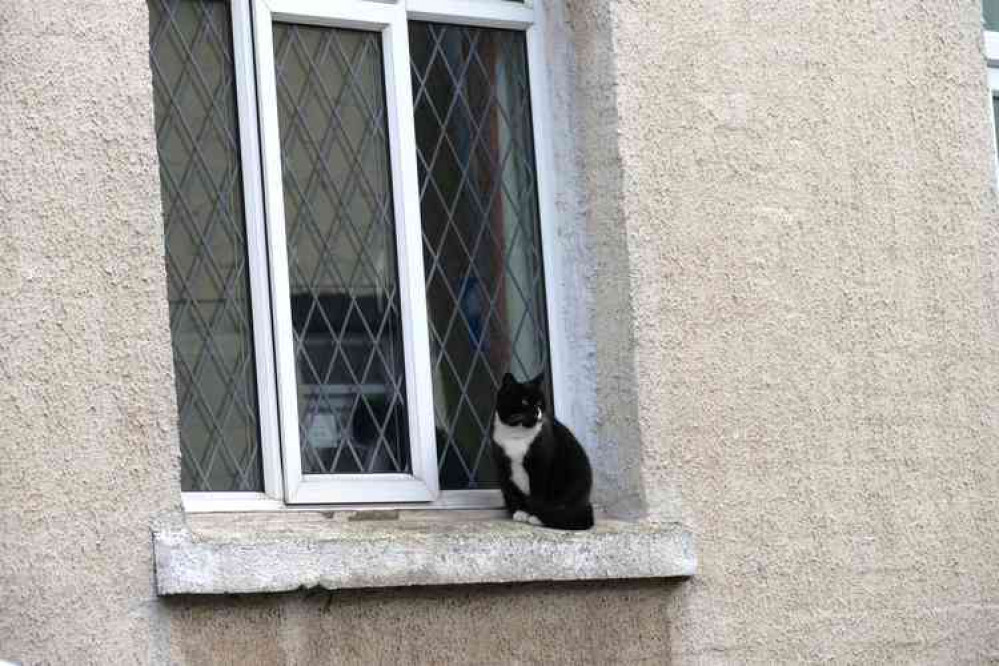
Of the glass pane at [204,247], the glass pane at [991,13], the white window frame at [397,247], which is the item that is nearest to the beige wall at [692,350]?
the white window frame at [397,247]

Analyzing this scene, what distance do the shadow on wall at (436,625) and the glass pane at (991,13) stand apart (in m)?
2.93

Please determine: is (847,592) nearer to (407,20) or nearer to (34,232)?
(407,20)

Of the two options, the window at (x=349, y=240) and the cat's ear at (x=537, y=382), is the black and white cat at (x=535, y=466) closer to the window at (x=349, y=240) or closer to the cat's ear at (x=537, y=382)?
the cat's ear at (x=537, y=382)

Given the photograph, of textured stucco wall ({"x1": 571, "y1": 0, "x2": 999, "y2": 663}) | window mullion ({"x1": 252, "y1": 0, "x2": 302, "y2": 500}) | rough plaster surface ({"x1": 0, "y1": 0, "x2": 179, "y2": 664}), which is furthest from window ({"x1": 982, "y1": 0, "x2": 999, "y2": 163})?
rough plaster surface ({"x1": 0, "y1": 0, "x2": 179, "y2": 664})

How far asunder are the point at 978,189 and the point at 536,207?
1.66m

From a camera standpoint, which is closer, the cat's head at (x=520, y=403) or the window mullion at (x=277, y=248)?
the window mullion at (x=277, y=248)

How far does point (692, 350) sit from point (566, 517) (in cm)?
75

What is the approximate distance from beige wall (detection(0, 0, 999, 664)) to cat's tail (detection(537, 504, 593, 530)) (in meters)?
A: 0.20

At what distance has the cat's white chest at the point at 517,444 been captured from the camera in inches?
235

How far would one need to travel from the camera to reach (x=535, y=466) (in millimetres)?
5973

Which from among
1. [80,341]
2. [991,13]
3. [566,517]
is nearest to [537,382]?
[566,517]

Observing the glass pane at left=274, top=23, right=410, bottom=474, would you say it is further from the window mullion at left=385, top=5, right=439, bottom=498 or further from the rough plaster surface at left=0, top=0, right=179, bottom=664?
the rough plaster surface at left=0, top=0, right=179, bottom=664

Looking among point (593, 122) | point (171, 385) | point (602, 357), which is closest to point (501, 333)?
point (602, 357)

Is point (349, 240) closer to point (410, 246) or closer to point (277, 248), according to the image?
point (410, 246)
